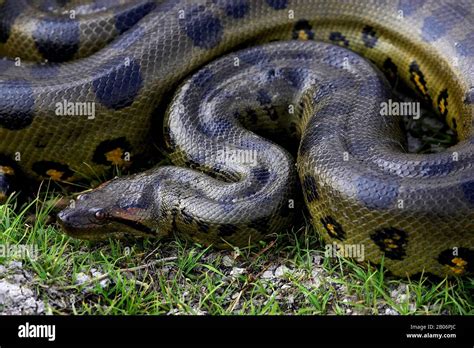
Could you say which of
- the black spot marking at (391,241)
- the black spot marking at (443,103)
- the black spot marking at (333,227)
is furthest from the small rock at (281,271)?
the black spot marking at (443,103)

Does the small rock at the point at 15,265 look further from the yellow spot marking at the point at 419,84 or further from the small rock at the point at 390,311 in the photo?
the yellow spot marking at the point at 419,84

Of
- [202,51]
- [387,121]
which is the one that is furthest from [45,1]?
[387,121]

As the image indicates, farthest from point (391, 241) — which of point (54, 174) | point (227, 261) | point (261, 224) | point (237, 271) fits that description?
point (54, 174)

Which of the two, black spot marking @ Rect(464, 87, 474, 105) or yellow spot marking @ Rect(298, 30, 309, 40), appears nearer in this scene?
black spot marking @ Rect(464, 87, 474, 105)

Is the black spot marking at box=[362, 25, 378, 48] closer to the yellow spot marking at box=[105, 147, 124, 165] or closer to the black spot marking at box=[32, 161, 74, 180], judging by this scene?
the yellow spot marking at box=[105, 147, 124, 165]

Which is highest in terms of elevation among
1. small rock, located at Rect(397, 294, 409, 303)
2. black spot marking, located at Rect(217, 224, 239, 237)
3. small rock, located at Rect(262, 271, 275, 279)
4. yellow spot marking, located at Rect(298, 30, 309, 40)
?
yellow spot marking, located at Rect(298, 30, 309, 40)

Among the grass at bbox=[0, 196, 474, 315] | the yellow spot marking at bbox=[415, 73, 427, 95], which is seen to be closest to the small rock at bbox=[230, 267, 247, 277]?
the grass at bbox=[0, 196, 474, 315]
